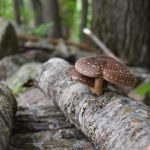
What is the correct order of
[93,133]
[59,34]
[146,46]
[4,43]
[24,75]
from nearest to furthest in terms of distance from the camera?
[93,133]
[24,75]
[4,43]
[146,46]
[59,34]

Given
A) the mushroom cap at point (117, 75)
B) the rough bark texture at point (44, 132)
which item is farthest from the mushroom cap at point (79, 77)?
the rough bark texture at point (44, 132)

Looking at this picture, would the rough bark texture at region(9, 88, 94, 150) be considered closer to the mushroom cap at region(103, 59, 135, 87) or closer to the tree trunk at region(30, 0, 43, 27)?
the mushroom cap at region(103, 59, 135, 87)

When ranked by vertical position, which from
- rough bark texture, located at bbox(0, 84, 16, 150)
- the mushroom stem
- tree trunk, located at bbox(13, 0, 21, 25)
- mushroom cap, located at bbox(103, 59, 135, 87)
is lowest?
tree trunk, located at bbox(13, 0, 21, 25)

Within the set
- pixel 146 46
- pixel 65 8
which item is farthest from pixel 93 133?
pixel 65 8

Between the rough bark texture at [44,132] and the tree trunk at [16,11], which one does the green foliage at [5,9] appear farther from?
the rough bark texture at [44,132]

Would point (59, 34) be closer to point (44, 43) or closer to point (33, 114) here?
point (44, 43)

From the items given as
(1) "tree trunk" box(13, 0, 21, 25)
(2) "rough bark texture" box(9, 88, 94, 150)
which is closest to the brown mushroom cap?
(2) "rough bark texture" box(9, 88, 94, 150)
